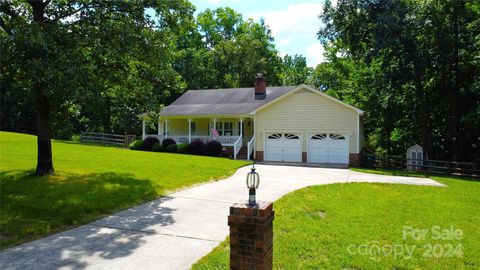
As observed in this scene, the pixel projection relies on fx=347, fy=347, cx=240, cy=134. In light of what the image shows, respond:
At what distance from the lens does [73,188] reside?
10164 mm

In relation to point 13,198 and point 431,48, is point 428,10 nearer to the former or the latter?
point 431,48

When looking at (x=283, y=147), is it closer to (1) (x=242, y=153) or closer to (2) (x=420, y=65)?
(1) (x=242, y=153)

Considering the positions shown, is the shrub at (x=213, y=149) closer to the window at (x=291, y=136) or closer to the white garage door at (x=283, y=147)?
the white garage door at (x=283, y=147)

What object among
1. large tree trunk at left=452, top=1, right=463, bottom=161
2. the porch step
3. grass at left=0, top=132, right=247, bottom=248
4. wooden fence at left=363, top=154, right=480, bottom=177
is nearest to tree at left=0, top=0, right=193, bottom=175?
grass at left=0, top=132, right=247, bottom=248

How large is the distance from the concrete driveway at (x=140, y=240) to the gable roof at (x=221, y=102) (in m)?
17.0

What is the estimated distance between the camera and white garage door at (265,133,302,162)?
76.5ft

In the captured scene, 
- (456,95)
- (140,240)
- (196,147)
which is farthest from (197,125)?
(140,240)

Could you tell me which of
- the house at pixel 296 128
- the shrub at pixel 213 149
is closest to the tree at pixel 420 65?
the house at pixel 296 128

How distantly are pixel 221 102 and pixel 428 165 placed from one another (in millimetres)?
16470

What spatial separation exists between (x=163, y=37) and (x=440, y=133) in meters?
21.5

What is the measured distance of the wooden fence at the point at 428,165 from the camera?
2027 centimetres

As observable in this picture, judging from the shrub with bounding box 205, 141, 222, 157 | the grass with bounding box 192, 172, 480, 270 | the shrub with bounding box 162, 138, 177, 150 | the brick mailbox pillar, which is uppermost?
the shrub with bounding box 162, 138, 177, 150

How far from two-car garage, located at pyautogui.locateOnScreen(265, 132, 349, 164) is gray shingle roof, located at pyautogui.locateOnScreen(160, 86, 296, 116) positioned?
11.0ft

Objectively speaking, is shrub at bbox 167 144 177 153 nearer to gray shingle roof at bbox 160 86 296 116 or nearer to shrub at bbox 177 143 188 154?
shrub at bbox 177 143 188 154
